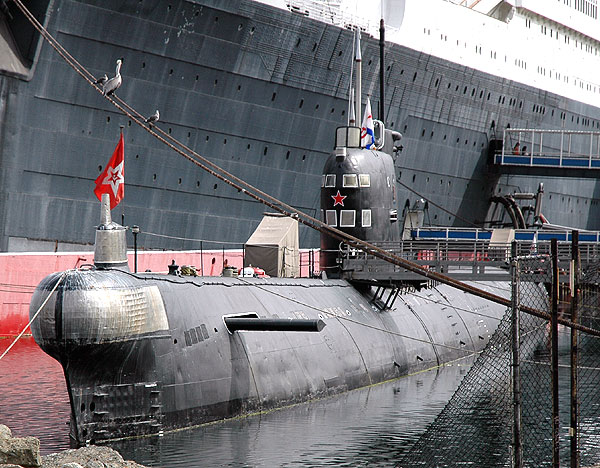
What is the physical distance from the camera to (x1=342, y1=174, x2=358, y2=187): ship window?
2502 centimetres

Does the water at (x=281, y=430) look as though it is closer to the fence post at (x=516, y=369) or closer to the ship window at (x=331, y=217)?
the fence post at (x=516, y=369)

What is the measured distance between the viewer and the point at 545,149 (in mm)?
55375

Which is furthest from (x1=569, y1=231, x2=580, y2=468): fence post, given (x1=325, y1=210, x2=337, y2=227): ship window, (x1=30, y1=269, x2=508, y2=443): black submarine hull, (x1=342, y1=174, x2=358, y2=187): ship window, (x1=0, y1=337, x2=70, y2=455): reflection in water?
(x1=325, y1=210, x2=337, y2=227): ship window

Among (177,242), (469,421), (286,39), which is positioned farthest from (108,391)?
(286,39)

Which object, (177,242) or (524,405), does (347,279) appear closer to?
(524,405)

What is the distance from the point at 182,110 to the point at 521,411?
686 inches

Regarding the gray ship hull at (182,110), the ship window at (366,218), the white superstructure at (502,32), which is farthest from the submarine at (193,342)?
the white superstructure at (502,32)

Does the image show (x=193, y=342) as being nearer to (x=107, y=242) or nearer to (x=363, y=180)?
(x=107, y=242)

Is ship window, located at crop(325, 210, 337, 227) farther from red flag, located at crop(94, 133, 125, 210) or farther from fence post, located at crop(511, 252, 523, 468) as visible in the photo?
fence post, located at crop(511, 252, 523, 468)

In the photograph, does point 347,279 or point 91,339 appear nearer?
point 91,339

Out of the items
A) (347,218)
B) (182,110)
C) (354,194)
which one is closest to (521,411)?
(347,218)

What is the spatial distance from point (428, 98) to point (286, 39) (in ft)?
38.1

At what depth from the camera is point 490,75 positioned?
49.1m

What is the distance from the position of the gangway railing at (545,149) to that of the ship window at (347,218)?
2490cm
